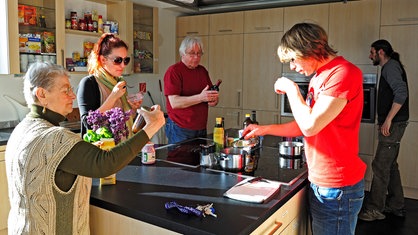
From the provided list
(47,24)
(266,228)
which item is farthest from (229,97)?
(266,228)

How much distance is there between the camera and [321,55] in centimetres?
137

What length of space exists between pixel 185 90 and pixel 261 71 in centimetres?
187

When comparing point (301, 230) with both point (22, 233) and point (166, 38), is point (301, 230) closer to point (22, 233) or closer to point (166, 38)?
point (22, 233)

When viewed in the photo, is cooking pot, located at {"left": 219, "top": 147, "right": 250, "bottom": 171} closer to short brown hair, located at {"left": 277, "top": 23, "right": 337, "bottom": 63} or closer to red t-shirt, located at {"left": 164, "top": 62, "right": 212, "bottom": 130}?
short brown hair, located at {"left": 277, "top": 23, "right": 337, "bottom": 63}

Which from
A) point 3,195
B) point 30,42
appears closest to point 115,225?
point 3,195

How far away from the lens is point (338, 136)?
1.35 m

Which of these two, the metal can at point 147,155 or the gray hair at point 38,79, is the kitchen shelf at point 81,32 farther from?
the gray hair at point 38,79

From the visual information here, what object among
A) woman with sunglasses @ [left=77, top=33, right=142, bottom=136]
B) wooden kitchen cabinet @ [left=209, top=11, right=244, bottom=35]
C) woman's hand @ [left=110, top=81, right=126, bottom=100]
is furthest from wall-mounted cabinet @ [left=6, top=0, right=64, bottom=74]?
wooden kitchen cabinet @ [left=209, top=11, right=244, bottom=35]

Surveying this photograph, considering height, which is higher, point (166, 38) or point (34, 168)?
point (166, 38)

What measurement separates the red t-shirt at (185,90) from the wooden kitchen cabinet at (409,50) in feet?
6.93

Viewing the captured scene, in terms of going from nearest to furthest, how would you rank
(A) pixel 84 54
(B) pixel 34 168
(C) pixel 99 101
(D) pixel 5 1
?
1. (B) pixel 34 168
2. (C) pixel 99 101
3. (D) pixel 5 1
4. (A) pixel 84 54

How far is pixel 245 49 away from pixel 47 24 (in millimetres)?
2235

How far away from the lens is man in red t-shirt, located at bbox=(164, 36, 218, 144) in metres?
2.54

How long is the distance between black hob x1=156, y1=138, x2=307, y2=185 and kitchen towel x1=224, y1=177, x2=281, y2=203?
0.09 metres
